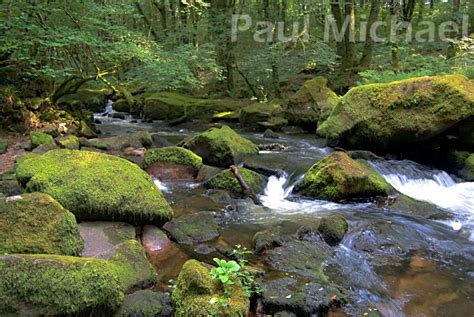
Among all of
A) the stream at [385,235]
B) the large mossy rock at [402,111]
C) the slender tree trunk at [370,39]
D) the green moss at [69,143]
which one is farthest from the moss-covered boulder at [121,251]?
the slender tree trunk at [370,39]

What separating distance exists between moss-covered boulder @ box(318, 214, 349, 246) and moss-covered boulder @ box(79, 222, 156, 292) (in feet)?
8.15

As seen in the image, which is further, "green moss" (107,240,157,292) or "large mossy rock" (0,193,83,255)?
"green moss" (107,240,157,292)

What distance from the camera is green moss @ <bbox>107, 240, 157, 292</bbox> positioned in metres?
4.26

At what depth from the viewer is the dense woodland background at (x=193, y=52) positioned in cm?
1107

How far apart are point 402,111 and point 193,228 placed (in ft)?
19.5

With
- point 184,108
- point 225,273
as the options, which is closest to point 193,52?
point 184,108

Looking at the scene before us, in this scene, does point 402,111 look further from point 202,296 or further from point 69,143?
point 69,143

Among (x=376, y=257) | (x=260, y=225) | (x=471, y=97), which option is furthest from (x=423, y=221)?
(x=471, y=97)

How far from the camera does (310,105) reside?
15.4 meters

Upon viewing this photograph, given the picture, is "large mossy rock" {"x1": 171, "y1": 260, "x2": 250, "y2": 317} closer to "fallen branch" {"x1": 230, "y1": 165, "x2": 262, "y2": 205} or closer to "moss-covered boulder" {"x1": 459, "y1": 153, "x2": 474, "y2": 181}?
"fallen branch" {"x1": 230, "y1": 165, "x2": 262, "y2": 205}

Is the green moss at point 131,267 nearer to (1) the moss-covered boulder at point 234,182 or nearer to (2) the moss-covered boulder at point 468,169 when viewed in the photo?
(1) the moss-covered boulder at point 234,182

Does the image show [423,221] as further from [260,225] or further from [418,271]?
[260,225]

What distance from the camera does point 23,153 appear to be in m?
9.62

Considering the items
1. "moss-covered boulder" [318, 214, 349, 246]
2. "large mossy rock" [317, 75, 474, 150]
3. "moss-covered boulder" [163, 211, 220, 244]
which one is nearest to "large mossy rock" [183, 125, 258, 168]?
"large mossy rock" [317, 75, 474, 150]
